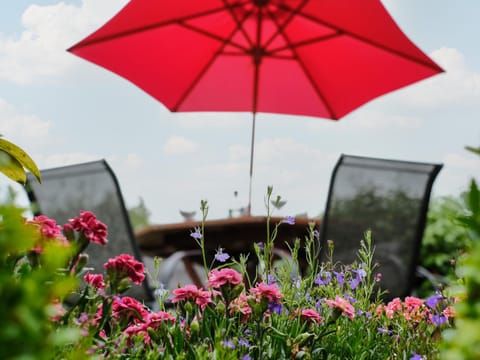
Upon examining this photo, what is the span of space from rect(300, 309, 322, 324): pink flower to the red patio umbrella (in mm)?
3233

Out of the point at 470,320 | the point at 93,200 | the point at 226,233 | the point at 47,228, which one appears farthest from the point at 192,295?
the point at 226,233

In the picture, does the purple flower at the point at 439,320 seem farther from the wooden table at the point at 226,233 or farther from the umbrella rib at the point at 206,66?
the umbrella rib at the point at 206,66

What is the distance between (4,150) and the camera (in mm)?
1324

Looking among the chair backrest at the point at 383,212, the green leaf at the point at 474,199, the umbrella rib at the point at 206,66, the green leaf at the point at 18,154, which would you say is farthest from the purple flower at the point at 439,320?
the umbrella rib at the point at 206,66

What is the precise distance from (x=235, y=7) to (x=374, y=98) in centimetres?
120

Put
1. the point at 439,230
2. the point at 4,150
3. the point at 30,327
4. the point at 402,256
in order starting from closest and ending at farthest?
the point at 30,327, the point at 4,150, the point at 402,256, the point at 439,230

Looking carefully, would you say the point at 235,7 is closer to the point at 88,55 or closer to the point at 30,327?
the point at 88,55

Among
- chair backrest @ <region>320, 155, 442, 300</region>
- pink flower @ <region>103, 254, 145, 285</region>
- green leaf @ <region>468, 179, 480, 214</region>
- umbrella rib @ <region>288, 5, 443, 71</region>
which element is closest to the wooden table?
chair backrest @ <region>320, 155, 442, 300</region>

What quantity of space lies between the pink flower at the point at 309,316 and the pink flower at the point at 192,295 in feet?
0.65

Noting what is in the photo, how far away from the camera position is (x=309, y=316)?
129cm

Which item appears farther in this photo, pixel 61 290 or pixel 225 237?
pixel 225 237

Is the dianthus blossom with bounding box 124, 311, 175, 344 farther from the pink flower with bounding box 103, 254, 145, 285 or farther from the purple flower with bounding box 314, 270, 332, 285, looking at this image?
the purple flower with bounding box 314, 270, 332, 285

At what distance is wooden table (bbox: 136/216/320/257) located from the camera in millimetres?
4184

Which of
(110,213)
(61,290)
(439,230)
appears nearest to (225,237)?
(110,213)
